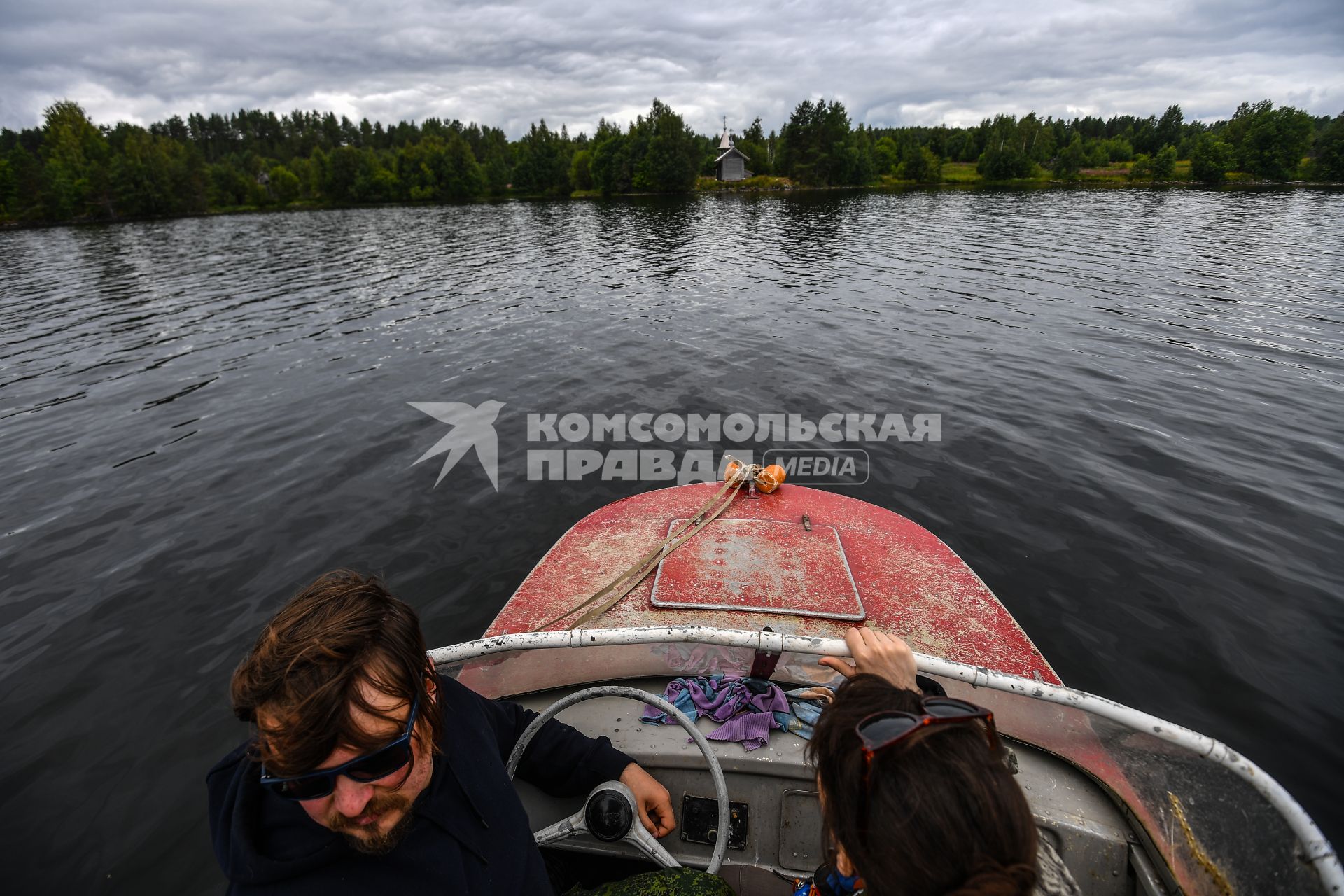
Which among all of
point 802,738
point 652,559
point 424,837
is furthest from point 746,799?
point 652,559

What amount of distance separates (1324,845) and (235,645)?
286 inches

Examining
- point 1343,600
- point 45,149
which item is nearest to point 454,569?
point 1343,600

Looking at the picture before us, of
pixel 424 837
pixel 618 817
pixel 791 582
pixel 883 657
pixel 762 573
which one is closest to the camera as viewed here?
pixel 424 837

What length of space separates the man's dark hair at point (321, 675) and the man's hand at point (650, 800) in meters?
1.34

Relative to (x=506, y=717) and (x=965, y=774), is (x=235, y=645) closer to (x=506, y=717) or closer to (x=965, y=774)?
(x=506, y=717)

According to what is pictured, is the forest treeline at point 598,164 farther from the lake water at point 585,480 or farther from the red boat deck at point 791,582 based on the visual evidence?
the red boat deck at point 791,582

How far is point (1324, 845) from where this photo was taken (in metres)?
1.75

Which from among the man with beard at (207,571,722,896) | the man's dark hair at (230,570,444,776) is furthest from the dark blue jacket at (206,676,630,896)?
the man's dark hair at (230,570,444,776)

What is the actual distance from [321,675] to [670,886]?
1558 mm

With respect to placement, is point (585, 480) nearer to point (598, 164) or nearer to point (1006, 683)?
point (1006, 683)

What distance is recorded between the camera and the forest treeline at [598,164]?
6488cm

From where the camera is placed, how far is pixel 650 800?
2.59 metres

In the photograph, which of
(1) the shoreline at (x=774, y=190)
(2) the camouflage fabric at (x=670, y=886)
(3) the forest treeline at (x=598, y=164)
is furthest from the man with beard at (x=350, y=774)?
(3) the forest treeline at (x=598, y=164)

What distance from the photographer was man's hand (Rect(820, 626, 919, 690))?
6.80 feet
